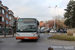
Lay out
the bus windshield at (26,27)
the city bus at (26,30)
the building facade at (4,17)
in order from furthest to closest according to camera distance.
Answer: the building facade at (4,17) < the bus windshield at (26,27) < the city bus at (26,30)

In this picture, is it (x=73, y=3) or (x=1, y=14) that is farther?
(x=73, y=3)

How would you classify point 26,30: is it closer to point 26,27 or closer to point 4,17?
point 26,27

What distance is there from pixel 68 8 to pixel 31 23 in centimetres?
4187

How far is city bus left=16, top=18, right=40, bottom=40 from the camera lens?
44.6 feet

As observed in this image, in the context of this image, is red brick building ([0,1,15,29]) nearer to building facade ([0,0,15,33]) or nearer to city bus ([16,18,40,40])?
building facade ([0,0,15,33])

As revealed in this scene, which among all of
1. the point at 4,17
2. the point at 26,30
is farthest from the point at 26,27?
the point at 4,17

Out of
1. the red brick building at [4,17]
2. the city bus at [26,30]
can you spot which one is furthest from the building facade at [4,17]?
the city bus at [26,30]

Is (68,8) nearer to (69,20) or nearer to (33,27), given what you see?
(69,20)

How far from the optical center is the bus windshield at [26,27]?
13.7 m

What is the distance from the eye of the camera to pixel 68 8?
5266cm

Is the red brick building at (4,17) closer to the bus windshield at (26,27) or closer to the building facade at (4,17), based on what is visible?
the building facade at (4,17)

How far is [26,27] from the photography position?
13.9 metres

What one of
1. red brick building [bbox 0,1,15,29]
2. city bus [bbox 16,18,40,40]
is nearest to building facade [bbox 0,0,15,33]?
red brick building [bbox 0,1,15,29]

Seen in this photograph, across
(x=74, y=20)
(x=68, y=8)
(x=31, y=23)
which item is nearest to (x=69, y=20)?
(x=74, y=20)
